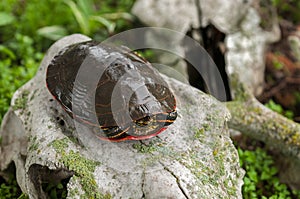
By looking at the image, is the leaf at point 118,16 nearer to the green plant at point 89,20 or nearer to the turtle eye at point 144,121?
the green plant at point 89,20

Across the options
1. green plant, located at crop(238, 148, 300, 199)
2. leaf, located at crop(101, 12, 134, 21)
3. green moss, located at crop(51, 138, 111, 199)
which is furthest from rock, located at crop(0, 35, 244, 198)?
leaf, located at crop(101, 12, 134, 21)

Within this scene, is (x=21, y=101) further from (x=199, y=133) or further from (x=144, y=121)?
(x=199, y=133)

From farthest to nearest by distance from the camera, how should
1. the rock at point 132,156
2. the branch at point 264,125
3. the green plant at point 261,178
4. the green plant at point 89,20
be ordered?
1. the green plant at point 89,20
2. the branch at point 264,125
3. the green plant at point 261,178
4. the rock at point 132,156

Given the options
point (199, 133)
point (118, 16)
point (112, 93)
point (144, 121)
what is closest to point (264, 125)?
point (199, 133)

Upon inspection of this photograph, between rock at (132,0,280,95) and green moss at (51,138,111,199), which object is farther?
rock at (132,0,280,95)

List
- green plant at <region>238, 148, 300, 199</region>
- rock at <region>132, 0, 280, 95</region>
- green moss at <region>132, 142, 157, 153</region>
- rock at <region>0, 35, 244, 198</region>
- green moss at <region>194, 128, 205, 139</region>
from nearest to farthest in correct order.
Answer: rock at <region>0, 35, 244, 198</region> → green moss at <region>132, 142, 157, 153</region> → green moss at <region>194, 128, 205, 139</region> → green plant at <region>238, 148, 300, 199</region> → rock at <region>132, 0, 280, 95</region>

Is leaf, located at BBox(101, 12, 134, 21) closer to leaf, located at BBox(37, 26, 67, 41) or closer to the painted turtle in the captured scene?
leaf, located at BBox(37, 26, 67, 41)

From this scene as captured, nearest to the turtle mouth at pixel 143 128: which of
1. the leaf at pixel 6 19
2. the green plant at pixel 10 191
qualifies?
the green plant at pixel 10 191

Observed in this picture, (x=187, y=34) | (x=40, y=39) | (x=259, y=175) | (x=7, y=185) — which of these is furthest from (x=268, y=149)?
(x=40, y=39)
